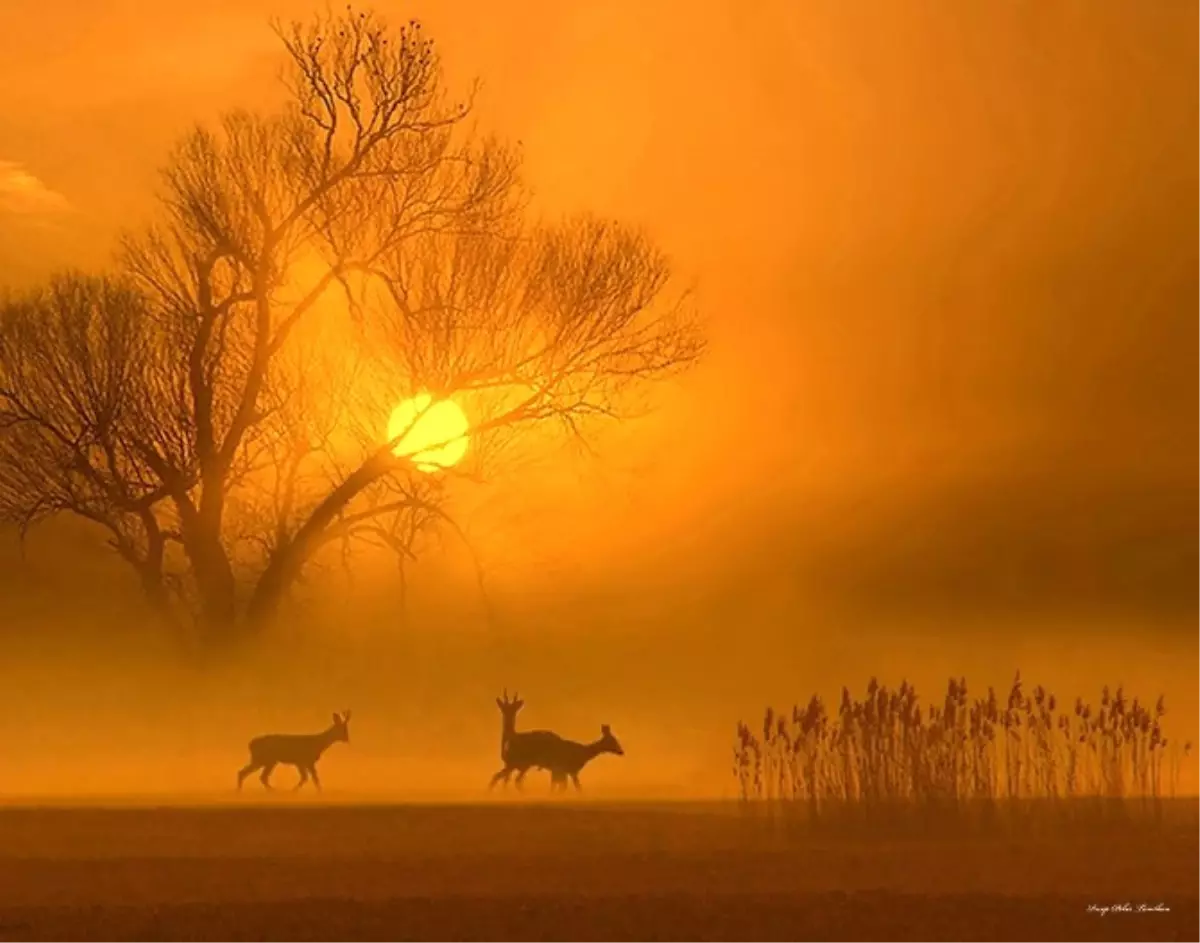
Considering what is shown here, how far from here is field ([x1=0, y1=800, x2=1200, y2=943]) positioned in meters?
8.84

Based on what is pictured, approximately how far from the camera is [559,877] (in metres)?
10.7

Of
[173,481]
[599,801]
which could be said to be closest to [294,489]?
[173,481]

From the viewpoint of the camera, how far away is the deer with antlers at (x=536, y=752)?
1692 cm

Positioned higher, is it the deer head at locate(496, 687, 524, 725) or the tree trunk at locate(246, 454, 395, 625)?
the tree trunk at locate(246, 454, 395, 625)

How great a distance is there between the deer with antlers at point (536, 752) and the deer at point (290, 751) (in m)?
1.60

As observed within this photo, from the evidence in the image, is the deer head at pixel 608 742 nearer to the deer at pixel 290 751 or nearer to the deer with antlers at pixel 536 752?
the deer with antlers at pixel 536 752

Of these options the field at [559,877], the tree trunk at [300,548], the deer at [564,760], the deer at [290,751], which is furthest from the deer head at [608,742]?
the tree trunk at [300,548]

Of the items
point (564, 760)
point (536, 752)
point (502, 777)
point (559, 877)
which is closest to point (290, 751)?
point (502, 777)

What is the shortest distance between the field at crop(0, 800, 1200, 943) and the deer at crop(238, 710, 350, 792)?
1.75 m

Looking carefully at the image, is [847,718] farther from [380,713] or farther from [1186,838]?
[380,713]

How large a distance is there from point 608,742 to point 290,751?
117 inches
